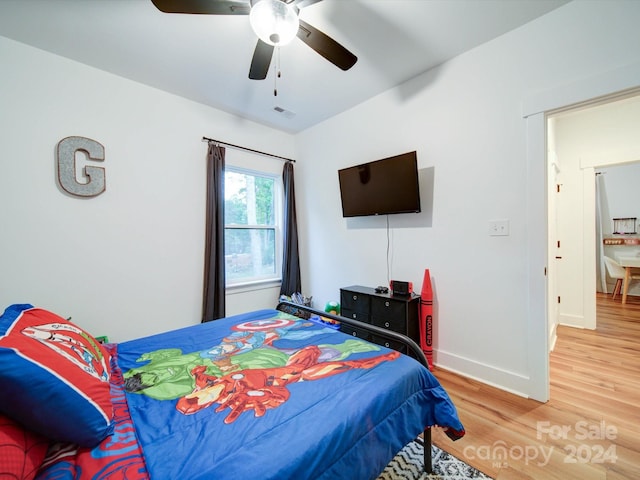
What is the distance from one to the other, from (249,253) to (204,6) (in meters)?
2.52

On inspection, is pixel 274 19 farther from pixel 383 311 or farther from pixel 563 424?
pixel 563 424

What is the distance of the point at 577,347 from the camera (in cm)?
267

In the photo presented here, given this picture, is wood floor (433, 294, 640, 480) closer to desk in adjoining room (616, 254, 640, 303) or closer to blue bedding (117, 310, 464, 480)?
blue bedding (117, 310, 464, 480)

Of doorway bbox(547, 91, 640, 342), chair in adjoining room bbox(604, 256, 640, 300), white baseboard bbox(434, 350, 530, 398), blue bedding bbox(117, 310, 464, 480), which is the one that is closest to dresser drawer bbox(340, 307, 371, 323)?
white baseboard bbox(434, 350, 530, 398)

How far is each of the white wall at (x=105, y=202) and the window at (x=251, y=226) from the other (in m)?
0.40

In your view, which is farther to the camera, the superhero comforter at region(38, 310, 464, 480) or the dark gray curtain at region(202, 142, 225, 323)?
the dark gray curtain at region(202, 142, 225, 323)

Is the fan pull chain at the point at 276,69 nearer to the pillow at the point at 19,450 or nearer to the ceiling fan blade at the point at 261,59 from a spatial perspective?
the ceiling fan blade at the point at 261,59

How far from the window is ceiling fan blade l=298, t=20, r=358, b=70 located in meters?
1.89

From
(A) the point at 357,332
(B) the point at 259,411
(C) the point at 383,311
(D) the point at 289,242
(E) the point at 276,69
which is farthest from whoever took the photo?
(D) the point at 289,242

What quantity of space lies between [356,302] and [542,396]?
5.10ft

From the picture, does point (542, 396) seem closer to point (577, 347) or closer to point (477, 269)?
point (477, 269)

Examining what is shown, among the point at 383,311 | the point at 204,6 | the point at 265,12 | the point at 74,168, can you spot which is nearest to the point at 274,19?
the point at 265,12

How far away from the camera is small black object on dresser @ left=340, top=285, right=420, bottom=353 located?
2.32m

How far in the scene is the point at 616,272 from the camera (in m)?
4.49
